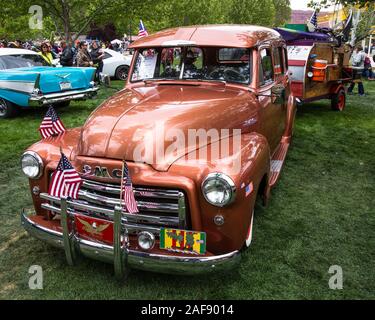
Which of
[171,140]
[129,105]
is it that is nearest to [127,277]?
[171,140]

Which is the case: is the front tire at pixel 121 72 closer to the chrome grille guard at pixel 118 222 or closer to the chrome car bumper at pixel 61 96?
the chrome car bumper at pixel 61 96

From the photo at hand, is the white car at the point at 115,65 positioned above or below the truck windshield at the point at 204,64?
below

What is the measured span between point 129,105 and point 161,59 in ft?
3.68

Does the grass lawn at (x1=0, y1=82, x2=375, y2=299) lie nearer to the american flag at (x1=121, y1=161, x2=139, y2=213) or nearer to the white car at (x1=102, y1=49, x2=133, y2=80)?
the american flag at (x1=121, y1=161, x2=139, y2=213)

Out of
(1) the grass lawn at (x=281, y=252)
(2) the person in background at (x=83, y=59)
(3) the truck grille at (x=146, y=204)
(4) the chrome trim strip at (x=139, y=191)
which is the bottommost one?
(1) the grass lawn at (x=281, y=252)

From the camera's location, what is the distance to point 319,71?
8867 mm

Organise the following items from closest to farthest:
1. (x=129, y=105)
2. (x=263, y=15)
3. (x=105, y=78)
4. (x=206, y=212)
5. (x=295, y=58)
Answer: (x=206, y=212)
(x=129, y=105)
(x=105, y=78)
(x=295, y=58)
(x=263, y=15)

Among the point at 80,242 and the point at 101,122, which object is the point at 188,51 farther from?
the point at 80,242

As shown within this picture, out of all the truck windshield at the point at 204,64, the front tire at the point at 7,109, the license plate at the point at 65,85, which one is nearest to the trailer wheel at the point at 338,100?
the license plate at the point at 65,85

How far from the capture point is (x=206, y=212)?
9.57ft

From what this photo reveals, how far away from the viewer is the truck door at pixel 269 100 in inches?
169

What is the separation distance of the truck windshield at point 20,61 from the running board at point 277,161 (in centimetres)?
650

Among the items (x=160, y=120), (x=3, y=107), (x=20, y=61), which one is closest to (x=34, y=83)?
(x=3, y=107)

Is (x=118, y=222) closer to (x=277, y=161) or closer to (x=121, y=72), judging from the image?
(x=277, y=161)
